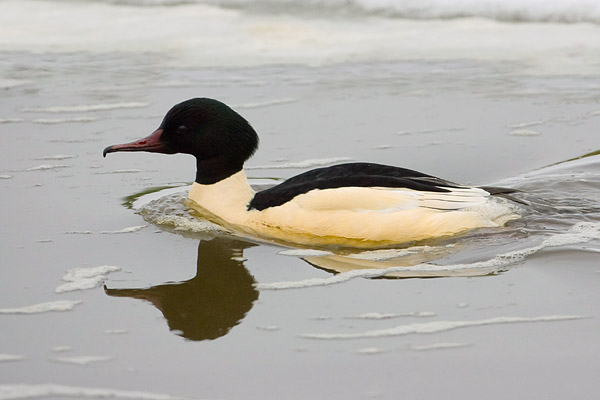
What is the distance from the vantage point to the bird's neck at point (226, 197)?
6152mm

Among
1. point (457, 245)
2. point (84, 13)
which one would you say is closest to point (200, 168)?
point (457, 245)

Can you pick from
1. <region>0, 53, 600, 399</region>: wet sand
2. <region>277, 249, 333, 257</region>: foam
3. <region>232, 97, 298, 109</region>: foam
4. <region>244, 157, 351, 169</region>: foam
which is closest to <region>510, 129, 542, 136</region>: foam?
<region>0, 53, 600, 399</region>: wet sand

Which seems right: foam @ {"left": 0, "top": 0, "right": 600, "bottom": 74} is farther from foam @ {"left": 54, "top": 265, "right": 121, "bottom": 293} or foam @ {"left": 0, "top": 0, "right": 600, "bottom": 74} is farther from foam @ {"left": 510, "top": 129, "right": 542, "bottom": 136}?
foam @ {"left": 54, "top": 265, "right": 121, "bottom": 293}

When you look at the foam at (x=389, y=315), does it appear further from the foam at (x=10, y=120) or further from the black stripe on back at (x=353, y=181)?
the foam at (x=10, y=120)

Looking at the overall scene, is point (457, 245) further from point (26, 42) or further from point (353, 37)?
point (26, 42)

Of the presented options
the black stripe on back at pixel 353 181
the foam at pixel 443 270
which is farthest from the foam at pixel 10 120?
the foam at pixel 443 270

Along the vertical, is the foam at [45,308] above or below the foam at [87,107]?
below

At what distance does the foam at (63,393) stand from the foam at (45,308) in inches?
29.8

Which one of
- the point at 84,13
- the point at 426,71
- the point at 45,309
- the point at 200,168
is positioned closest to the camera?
the point at 45,309

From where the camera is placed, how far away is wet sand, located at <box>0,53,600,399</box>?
3844mm

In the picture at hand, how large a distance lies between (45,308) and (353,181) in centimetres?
197

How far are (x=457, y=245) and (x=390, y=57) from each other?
16.5ft

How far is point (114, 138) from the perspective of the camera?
7805 millimetres

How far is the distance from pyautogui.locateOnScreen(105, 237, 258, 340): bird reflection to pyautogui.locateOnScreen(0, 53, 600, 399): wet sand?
0.5 inches
